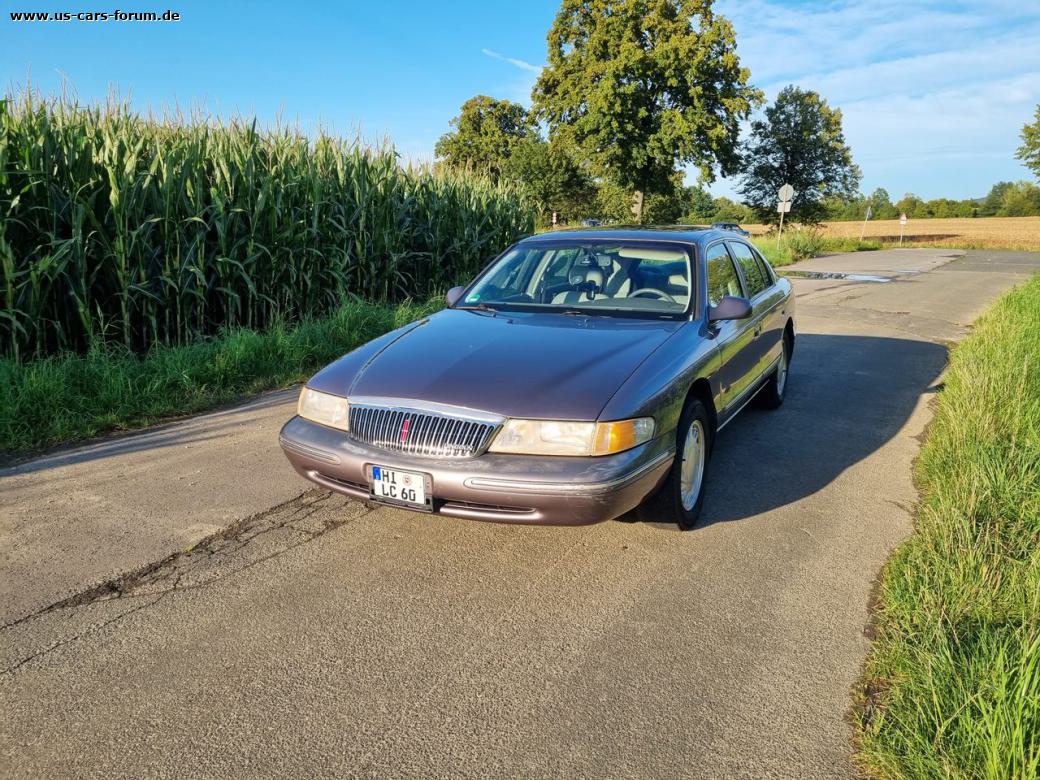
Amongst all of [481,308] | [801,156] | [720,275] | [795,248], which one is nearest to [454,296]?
[481,308]

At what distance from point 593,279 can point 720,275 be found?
0.87 metres

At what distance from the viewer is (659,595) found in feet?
9.93

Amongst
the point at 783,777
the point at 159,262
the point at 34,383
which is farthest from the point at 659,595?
the point at 159,262

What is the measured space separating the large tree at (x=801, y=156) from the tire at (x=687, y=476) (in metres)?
47.7

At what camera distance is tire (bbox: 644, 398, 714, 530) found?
3.43 meters

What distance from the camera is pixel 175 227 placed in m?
6.92

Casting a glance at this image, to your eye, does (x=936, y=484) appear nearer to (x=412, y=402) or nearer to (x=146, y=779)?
(x=412, y=402)

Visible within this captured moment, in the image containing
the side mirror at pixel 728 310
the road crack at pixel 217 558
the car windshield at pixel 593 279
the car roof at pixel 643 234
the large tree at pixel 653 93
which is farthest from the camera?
the large tree at pixel 653 93

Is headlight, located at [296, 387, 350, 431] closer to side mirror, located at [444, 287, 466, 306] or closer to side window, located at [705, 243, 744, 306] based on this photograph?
side mirror, located at [444, 287, 466, 306]

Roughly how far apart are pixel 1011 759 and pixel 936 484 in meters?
2.43

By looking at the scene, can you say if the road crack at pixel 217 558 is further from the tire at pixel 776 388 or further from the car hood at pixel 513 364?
the tire at pixel 776 388

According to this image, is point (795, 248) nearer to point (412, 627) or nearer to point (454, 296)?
point (454, 296)

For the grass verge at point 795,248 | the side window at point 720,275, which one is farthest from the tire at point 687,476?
the grass verge at point 795,248

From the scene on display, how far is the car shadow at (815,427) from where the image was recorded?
4238 millimetres
